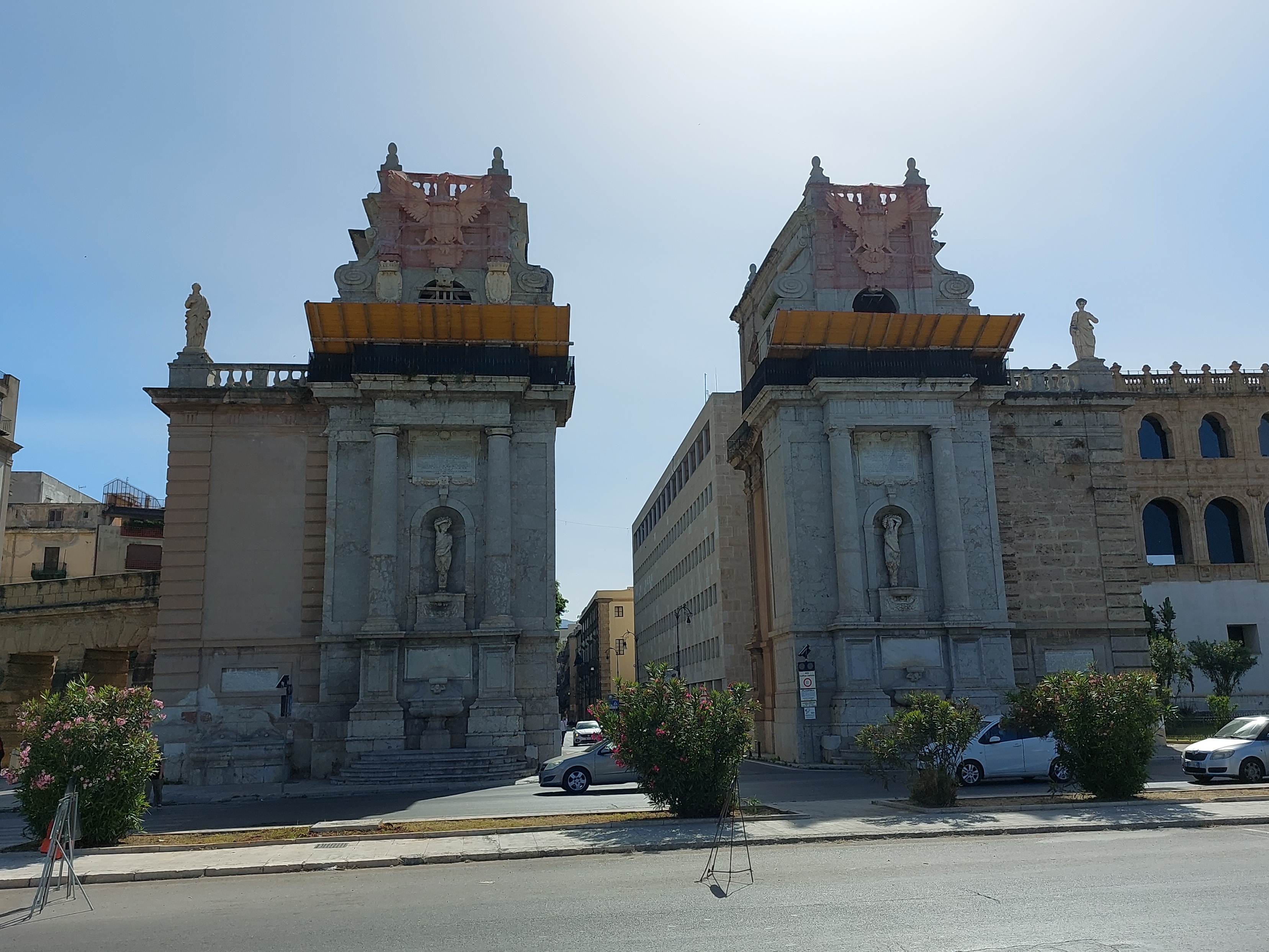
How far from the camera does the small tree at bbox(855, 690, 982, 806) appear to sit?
19.2 meters

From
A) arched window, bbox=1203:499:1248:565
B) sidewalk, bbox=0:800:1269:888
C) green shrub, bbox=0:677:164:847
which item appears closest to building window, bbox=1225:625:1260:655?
arched window, bbox=1203:499:1248:565

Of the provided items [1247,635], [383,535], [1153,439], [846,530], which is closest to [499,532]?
[383,535]

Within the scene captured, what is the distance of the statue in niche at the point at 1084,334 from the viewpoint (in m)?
37.8

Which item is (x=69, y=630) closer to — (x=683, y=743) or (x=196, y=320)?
(x=196, y=320)

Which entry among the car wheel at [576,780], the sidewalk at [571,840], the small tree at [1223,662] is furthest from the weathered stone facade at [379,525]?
the small tree at [1223,662]

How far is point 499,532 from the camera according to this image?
31.8 metres

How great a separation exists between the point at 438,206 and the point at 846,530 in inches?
676

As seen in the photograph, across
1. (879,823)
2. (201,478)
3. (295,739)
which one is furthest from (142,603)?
(879,823)

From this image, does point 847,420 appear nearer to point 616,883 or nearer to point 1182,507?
point 616,883

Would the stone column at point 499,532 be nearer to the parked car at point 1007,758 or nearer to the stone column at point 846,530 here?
the stone column at point 846,530

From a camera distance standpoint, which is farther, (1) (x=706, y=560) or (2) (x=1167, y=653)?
(1) (x=706, y=560)

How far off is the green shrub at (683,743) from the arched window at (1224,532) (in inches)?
1772

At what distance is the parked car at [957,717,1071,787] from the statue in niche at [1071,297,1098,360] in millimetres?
17830

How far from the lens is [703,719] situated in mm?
18609
